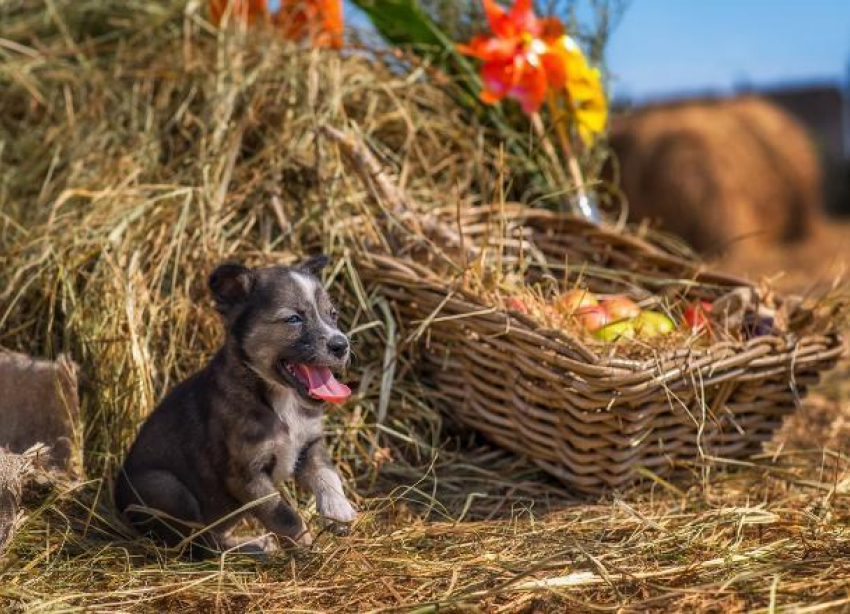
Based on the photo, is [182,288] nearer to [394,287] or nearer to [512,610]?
[394,287]

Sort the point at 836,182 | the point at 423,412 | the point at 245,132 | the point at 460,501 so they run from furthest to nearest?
the point at 836,182, the point at 245,132, the point at 423,412, the point at 460,501

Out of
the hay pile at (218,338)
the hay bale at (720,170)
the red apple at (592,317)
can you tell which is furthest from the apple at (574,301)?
the hay bale at (720,170)

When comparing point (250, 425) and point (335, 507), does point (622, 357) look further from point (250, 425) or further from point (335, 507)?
point (250, 425)

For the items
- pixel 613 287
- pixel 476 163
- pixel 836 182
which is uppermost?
pixel 476 163

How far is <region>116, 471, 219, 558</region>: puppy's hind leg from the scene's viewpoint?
11.9ft

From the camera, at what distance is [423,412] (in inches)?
177

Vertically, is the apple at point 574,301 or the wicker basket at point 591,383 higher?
the apple at point 574,301

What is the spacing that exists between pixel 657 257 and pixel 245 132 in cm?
196

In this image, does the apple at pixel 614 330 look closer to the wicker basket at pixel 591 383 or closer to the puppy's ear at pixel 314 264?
the wicker basket at pixel 591 383

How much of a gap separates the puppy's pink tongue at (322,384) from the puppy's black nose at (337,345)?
0.11 metres

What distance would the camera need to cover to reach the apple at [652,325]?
4.07 metres

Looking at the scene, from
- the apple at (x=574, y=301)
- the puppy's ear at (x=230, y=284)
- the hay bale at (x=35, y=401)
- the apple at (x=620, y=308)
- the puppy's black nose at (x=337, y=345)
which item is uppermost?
the puppy's ear at (x=230, y=284)

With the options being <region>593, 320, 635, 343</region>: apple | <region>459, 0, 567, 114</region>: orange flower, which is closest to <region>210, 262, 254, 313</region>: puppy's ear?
<region>593, 320, 635, 343</region>: apple

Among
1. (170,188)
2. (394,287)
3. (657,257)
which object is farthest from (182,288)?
(657,257)
